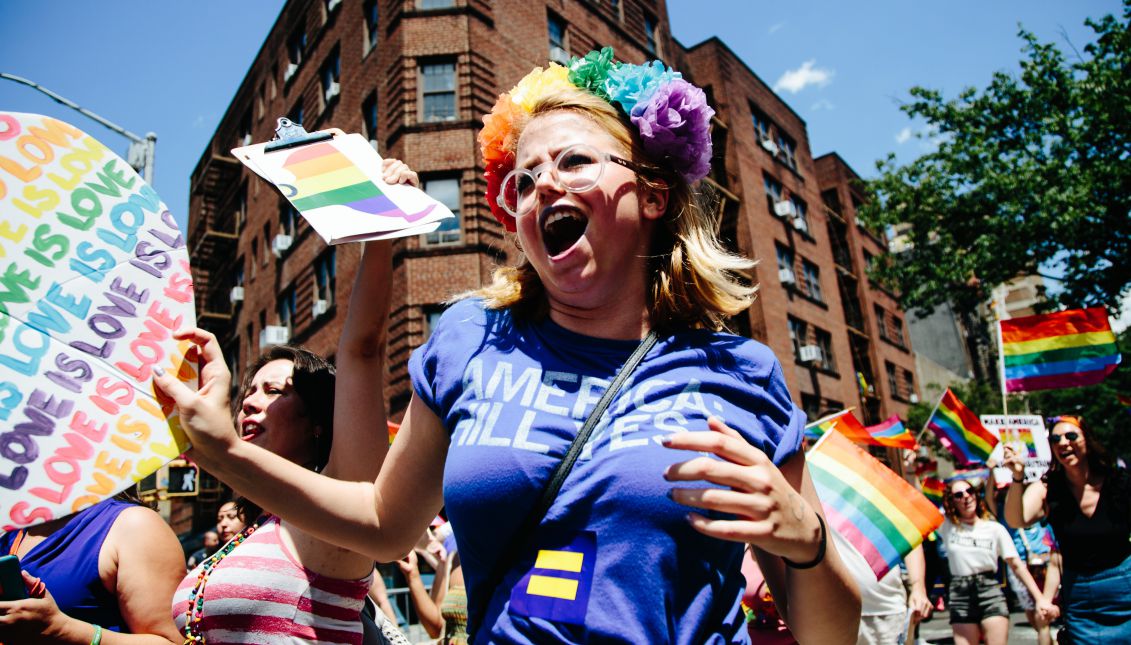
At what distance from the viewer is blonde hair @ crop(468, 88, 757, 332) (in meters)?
1.71

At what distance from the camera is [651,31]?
24.0m

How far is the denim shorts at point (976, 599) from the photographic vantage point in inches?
252

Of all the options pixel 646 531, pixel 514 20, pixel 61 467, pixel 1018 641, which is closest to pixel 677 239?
pixel 646 531

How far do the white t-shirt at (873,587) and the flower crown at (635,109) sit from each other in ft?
7.91

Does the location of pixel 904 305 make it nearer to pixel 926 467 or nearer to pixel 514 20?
pixel 926 467

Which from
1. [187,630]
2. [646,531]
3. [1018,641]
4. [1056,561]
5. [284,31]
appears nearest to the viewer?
[646,531]

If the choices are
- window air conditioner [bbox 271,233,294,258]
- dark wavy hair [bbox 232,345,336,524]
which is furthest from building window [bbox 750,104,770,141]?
dark wavy hair [bbox 232,345,336,524]

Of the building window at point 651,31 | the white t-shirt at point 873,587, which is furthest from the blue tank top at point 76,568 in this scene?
the building window at point 651,31

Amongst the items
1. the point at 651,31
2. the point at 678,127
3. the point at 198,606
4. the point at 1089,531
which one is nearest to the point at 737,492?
the point at 678,127

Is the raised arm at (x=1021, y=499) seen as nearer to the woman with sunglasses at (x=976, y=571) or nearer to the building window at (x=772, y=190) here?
the woman with sunglasses at (x=976, y=571)

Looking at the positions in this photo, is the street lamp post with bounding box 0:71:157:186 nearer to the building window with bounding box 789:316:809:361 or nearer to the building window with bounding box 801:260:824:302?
the building window with bounding box 789:316:809:361

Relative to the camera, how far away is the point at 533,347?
158 centimetres

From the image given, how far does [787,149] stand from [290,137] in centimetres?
3026

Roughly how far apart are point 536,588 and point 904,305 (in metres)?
20.6
